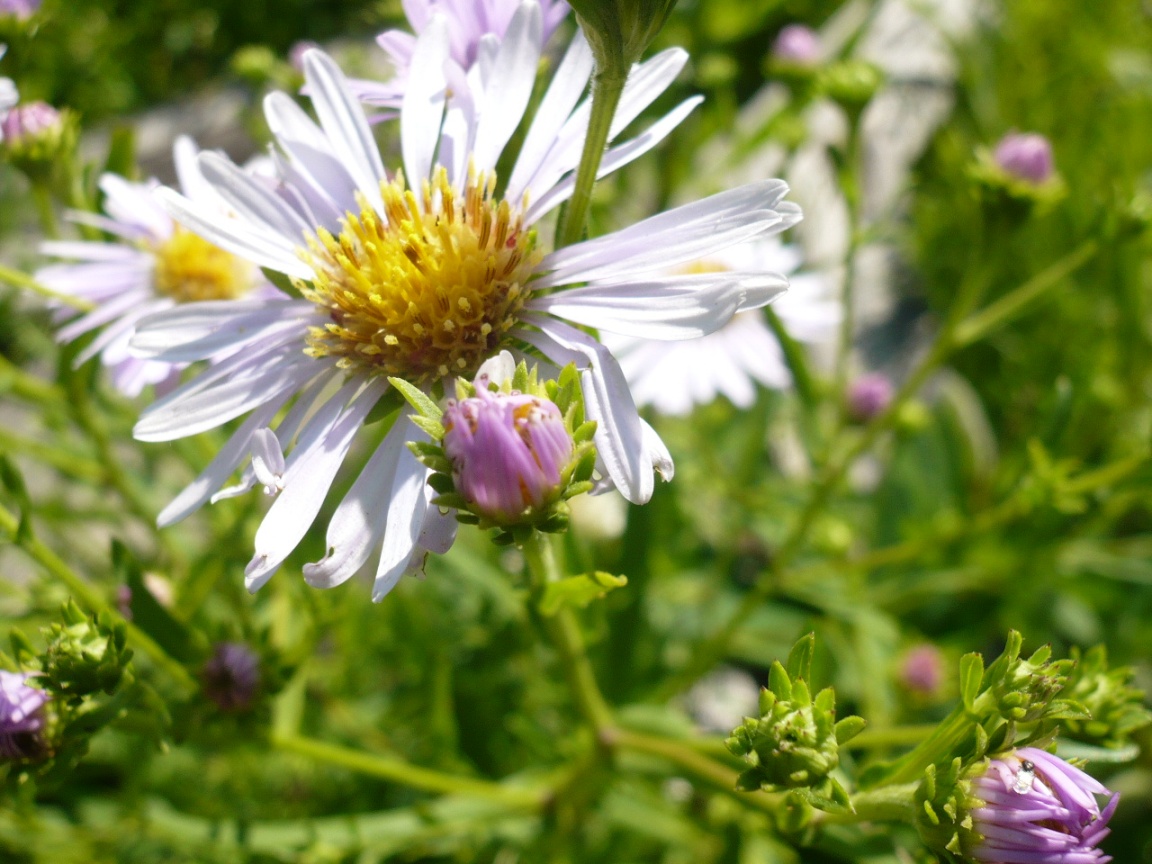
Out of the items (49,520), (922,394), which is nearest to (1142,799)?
(922,394)

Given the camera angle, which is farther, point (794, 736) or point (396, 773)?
point (396, 773)

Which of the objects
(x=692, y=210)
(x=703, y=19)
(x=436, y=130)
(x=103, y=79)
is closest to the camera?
(x=692, y=210)

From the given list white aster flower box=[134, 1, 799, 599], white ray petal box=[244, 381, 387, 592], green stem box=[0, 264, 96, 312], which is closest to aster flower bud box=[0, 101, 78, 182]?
green stem box=[0, 264, 96, 312]

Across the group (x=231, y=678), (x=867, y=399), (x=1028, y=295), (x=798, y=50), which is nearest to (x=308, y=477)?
(x=231, y=678)

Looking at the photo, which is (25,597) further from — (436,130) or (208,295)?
(436,130)

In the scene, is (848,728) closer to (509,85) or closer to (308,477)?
(308,477)
